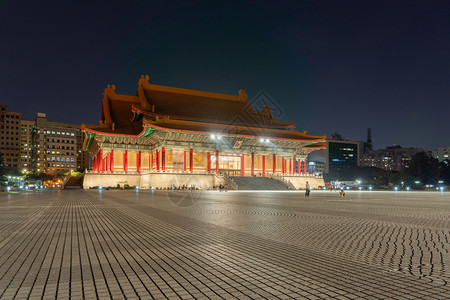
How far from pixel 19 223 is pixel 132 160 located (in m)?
50.3

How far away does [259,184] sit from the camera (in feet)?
162

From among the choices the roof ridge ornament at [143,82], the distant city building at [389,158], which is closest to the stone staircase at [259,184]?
the roof ridge ornament at [143,82]

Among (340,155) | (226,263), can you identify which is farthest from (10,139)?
(226,263)

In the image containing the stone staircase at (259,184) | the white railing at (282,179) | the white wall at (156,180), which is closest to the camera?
the stone staircase at (259,184)

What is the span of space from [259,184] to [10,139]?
128296 millimetres

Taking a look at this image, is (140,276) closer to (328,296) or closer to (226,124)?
(328,296)

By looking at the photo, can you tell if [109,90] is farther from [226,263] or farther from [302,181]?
[226,263]

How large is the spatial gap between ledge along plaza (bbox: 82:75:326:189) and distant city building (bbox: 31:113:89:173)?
7626 cm

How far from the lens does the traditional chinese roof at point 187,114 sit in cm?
5453

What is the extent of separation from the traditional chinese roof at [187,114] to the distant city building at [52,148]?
257 feet

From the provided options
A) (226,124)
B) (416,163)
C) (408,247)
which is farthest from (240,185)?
(416,163)

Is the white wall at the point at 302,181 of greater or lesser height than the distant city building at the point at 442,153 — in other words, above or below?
below

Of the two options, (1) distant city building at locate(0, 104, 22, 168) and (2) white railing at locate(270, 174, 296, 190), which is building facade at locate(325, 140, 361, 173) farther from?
(1) distant city building at locate(0, 104, 22, 168)

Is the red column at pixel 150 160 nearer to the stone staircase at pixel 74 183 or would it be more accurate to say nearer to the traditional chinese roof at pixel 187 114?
the traditional chinese roof at pixel 187 114
